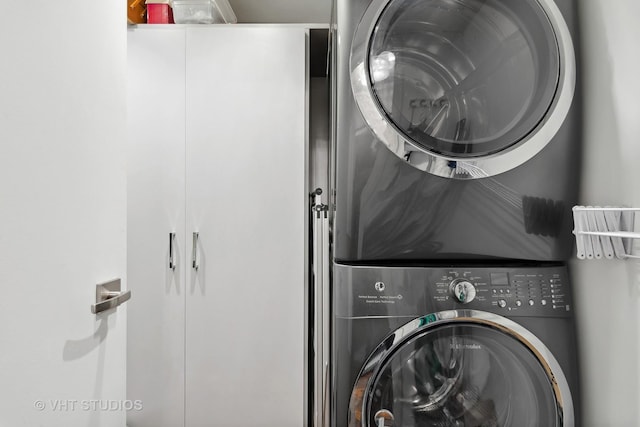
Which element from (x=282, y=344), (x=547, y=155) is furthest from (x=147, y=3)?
(x=547, y=155)

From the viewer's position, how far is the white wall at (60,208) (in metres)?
Answer: 0.65

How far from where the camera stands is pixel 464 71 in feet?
3.67

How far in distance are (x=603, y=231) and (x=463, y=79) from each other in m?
0.52

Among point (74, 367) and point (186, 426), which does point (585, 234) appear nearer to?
point (74, 367)

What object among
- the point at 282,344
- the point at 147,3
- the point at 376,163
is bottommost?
the point at 282,344

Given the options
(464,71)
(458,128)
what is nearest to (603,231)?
(458,128)

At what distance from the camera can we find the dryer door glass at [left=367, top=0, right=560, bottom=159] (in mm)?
1114

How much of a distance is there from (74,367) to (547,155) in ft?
4.12

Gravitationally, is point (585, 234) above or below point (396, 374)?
above

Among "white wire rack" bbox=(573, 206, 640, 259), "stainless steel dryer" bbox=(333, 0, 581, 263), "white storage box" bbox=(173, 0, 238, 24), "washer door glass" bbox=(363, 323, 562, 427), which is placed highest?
"white storage box" bbox=(173, 0, 238, 24)

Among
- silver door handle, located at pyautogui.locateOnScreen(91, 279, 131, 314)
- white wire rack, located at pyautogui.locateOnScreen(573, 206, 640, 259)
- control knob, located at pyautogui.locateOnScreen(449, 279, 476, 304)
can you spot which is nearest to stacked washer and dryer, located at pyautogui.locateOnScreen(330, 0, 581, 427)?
control knob, located at pyautogui.locateOnScreen(449, 279, 476, 304)

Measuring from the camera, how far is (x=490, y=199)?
1139mm

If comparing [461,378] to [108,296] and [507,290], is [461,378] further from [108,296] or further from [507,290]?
[108,296]

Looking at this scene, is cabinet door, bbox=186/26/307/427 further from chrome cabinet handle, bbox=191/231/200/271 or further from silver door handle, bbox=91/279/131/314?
silver door handle, bbox=91/279/131/314
